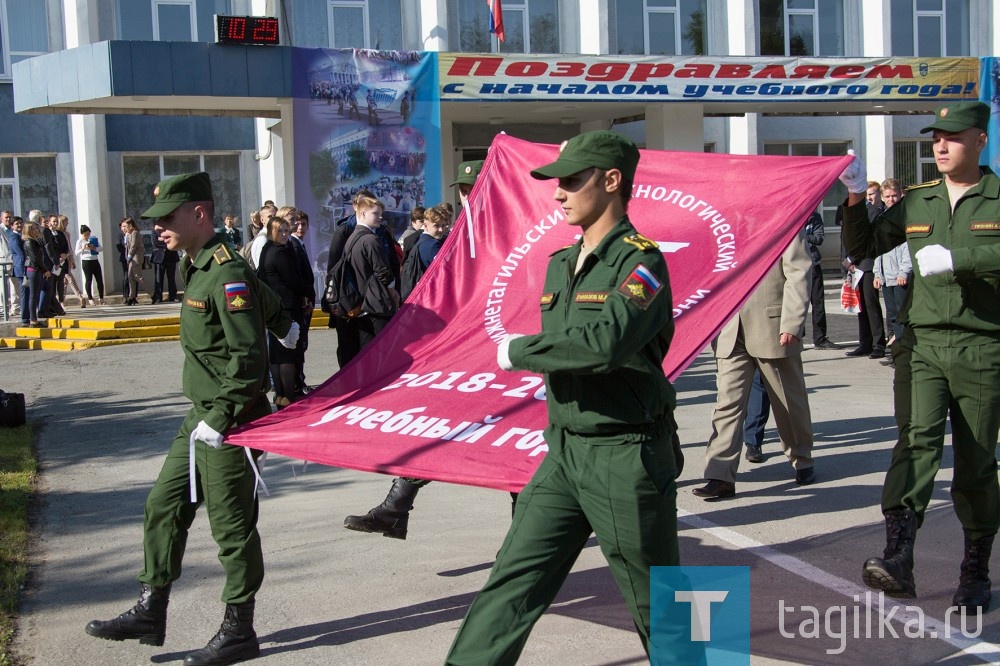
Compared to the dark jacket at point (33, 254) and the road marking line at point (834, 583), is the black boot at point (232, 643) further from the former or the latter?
the dark jacket at point (33, 254)

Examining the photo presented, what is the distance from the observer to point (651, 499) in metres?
3.34

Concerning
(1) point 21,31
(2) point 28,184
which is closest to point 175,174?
(2) point 28,184

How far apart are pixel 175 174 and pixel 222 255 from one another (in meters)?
22.1

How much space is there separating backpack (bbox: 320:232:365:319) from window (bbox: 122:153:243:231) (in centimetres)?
1776

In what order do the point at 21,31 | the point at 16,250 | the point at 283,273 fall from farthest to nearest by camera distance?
the point at 21,31, the point at 16,250, the point at 283,273

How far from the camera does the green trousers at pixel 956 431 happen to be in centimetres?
479

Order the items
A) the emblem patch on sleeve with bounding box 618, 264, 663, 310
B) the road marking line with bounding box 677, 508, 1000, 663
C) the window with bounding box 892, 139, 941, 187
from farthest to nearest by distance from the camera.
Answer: the window with bounding box 892, 139, 941, 187 < the road marking line with bounding box 677, 508, 1000, 663 < the emblem patch on sleeve with bounding box 618, 264, 663, 310

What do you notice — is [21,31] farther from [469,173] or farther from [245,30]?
[469,173]

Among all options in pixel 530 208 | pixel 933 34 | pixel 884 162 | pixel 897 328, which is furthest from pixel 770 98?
pixel 530 208

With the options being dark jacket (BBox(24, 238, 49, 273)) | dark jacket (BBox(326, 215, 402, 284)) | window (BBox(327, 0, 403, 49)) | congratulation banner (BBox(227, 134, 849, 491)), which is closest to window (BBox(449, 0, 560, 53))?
window (BBox(327, 0, 403, 49))

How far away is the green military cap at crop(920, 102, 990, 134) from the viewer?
15.8ft

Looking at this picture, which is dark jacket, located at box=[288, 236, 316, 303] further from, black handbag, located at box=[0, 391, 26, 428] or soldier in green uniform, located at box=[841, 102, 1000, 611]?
soldier in green uniform, located at box=[841, 102, 1000, 611]

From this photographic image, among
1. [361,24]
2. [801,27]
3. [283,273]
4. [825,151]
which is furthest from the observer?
[825,151]

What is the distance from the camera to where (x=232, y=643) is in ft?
15.2
